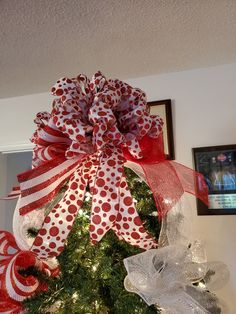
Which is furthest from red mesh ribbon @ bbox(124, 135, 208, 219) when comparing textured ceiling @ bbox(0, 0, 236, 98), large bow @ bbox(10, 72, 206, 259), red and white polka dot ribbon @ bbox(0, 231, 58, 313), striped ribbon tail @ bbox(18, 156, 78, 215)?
textured ceiling @ bbox(0, 0, 236, 98)

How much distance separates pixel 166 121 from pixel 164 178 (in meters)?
0.68

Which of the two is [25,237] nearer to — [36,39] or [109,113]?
[109,113]

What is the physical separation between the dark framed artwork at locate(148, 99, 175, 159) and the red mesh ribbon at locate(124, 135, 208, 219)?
1.75 feet

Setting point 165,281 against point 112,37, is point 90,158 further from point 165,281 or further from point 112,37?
point 112,37

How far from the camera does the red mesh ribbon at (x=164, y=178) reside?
625mm

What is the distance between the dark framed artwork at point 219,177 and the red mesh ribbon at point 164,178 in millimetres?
509

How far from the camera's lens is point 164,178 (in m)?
0.64

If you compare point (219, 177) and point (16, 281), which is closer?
point (16, 281)

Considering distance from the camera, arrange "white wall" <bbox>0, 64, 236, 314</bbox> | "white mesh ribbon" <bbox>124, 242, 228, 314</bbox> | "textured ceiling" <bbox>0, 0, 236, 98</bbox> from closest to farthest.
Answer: "white mesh ribbon" <bbox>124, 242, 228, 314</bbox> < "textured ceiling" <bbox>0, 0, 236, 98</bbox> < "white wall" <bbox>0, 64, 236, 314</bbox>

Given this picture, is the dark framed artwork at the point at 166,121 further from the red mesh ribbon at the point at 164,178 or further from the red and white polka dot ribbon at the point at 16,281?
the red and white polka dot ribbon at the point at 16,281

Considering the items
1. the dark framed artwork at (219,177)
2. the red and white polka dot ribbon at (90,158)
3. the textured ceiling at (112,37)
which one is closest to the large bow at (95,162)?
the red and white polka dot ribbon at (90,158)

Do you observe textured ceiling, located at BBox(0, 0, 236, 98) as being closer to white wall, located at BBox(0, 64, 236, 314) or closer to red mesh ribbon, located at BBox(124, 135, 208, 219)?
white wall, located at BBox(0, 64, 236, 314)

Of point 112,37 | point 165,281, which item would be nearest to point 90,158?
point 165,281

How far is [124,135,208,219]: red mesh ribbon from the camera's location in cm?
63
